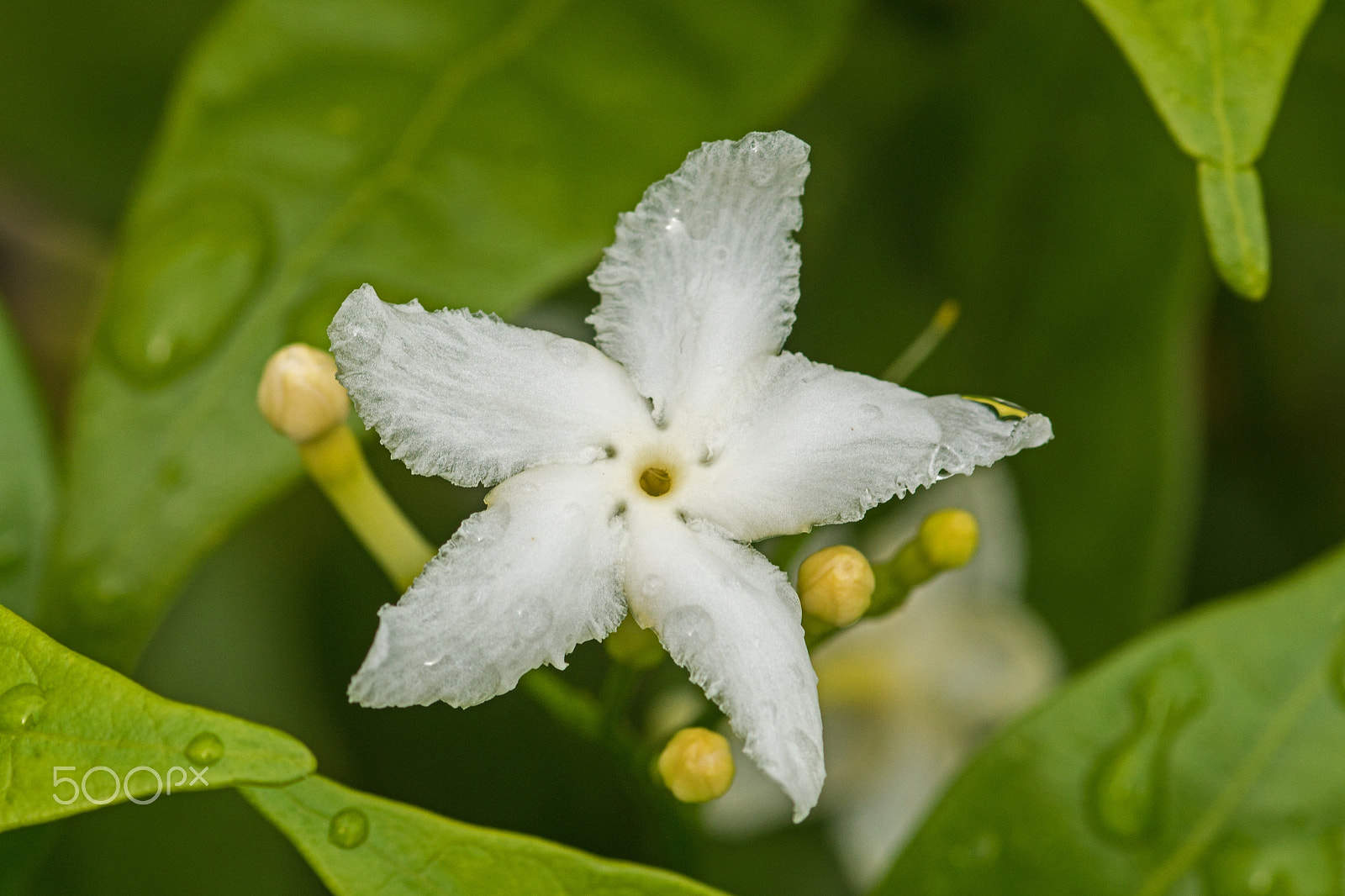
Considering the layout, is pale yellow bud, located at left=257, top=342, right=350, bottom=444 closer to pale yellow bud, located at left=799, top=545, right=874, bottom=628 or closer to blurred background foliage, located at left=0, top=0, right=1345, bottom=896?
pale yellow bud, located at left=799, top=545, right=874, bottom=628

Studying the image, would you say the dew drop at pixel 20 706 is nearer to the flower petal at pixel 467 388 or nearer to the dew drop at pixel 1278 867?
the flower petal at pixel 467 388

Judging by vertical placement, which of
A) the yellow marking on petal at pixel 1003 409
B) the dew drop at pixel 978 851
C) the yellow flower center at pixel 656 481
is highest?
the yellow marking on petal at pixel 1003 409

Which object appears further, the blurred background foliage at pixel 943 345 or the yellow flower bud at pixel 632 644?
the blurred background foliage at pixel 943 345

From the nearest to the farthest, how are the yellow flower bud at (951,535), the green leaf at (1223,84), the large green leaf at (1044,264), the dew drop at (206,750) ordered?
the dew drop at (206,750) → the green leaf at (1223,84) → the yellow flower bud at (951,535) → the large green leaf at (1044,264)

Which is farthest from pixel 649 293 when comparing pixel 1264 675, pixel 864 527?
pixel 864 527

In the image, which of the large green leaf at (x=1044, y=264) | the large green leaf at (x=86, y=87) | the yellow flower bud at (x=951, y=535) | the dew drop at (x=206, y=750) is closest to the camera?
the dew drop at (x=206, y=750)

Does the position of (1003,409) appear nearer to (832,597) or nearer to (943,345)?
(832,597)

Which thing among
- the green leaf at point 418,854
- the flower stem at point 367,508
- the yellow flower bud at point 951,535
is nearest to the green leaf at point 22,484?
the flower stem at point 367,508

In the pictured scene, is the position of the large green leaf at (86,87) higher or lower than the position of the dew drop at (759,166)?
lower

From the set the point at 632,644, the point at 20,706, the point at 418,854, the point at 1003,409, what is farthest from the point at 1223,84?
the point at 20,706
